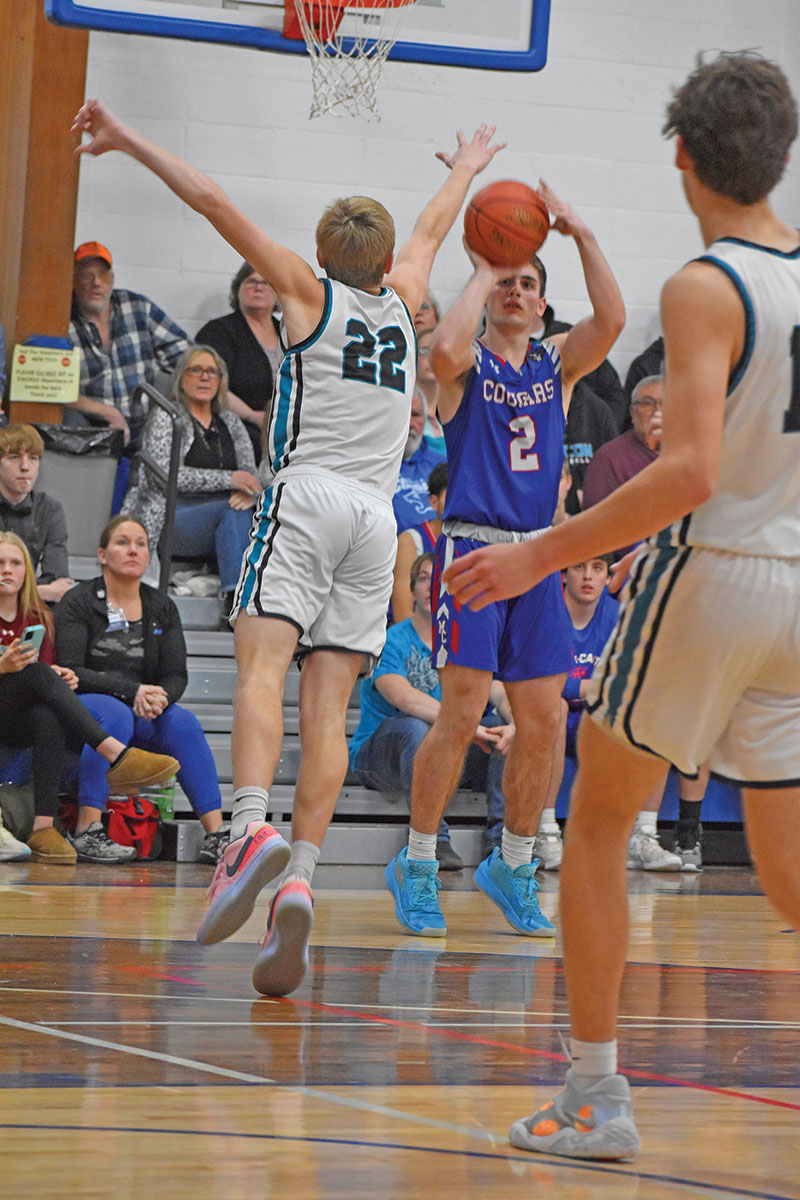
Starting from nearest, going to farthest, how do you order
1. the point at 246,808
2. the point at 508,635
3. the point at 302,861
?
the point at 246,808, the point at 302,861, the point at 508,635

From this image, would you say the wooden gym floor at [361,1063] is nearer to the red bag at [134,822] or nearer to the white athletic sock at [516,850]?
the white athletic sock at [516,850]

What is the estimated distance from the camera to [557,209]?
13.6 ft

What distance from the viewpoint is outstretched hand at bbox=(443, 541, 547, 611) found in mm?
2160

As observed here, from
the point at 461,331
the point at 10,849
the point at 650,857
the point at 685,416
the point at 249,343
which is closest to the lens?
the point at 685,416

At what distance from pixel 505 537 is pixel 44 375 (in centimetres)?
524

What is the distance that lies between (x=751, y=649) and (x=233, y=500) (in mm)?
6976

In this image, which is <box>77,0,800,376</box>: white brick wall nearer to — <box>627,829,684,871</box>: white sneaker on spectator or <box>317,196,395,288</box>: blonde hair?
<box>627,829,684,871</box>: white sneaker on spectator

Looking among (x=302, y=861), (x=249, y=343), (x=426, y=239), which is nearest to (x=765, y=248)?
(x=302, y=861)

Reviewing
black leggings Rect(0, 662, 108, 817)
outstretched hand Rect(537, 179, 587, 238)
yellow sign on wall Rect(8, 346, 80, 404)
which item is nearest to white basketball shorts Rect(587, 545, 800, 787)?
outstretched hand Rect(537, 179, 587, 238)

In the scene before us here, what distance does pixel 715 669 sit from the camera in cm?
212

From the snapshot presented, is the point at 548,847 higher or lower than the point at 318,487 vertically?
lower

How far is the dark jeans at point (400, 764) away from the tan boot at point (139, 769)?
1.00 meters

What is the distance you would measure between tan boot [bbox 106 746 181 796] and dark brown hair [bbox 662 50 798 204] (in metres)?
5.12

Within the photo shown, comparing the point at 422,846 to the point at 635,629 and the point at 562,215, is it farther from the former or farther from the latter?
the point at 635,629
